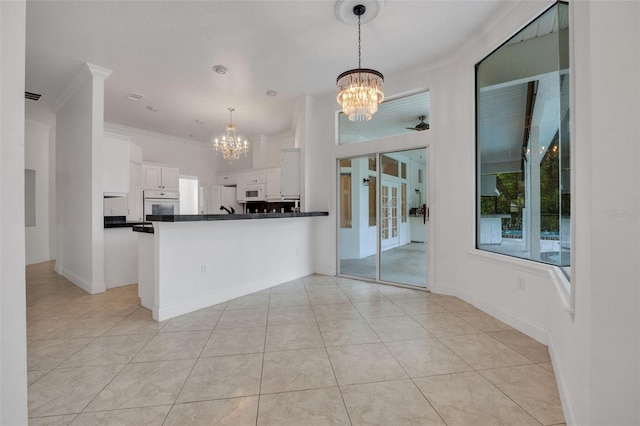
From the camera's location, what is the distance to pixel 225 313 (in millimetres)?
3021

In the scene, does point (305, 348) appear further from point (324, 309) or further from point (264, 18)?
point (264, 18)

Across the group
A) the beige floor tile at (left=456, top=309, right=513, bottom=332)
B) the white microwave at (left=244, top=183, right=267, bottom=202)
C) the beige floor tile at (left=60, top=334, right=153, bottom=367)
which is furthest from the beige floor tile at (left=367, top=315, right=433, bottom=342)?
the white microwave at (left=244, top=183, right=267, bottom=202)

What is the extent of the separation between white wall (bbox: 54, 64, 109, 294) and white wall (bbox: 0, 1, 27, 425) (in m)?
3.43

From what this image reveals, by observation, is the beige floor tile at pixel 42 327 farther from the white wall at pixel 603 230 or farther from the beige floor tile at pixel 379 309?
the white wall at pixel 603 230

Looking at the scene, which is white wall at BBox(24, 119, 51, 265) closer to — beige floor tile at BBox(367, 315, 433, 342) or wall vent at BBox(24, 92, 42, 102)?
wall vent at BBox(24, 92, 42, 102)

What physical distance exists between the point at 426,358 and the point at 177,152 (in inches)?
299

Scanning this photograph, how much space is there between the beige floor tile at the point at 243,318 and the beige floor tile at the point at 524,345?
7.23 ft

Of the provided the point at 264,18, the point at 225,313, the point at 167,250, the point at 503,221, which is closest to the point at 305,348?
the point at 225,313

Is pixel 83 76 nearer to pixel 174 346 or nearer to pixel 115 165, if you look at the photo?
pixel 115 165

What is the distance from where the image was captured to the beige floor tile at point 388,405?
4.83ft

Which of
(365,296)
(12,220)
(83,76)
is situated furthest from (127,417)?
(83,76)

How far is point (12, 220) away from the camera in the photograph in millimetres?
968

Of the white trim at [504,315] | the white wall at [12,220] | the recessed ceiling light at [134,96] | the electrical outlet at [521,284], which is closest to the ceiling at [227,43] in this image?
the recessed ceiling light at [134,96]

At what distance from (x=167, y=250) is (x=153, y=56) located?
257 cm
